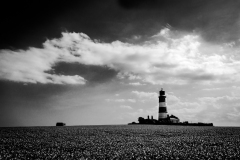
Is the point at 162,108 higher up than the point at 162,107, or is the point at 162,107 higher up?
the point at 162,107

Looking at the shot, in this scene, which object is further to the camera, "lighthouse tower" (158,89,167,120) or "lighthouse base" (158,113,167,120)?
"lighthouse tower" (158,89,167,120)

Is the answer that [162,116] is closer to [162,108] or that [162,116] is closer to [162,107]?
[162,108]

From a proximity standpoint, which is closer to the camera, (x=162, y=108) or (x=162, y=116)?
(x=162, y=116)

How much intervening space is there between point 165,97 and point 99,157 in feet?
175

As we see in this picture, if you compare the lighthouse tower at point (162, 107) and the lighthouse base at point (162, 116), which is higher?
the lighthouse tower at point (162, 107)

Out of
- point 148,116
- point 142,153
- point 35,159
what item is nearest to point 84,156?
point 35,159

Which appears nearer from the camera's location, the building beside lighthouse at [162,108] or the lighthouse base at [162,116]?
the lighthouse base at [162,116]

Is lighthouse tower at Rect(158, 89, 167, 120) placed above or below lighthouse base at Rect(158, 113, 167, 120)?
above

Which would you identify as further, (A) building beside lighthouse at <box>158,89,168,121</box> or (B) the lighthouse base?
(A) building beside lighthouse at <box>158,89,168,121</box>

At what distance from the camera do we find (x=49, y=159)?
10555mm

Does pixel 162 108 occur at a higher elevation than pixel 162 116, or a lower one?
higher

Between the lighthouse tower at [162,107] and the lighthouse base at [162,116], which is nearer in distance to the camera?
the lighthouse base at [162,116]

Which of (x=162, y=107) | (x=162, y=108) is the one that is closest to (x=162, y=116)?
(x=162, y=108)

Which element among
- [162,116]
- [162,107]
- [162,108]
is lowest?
[162,116]
